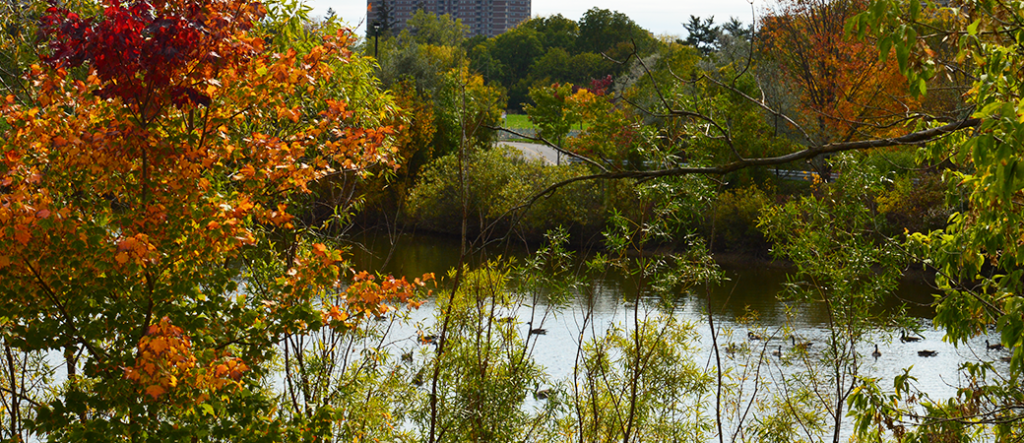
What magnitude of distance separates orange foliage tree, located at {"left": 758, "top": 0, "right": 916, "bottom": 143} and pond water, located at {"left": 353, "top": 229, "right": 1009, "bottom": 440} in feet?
15.1

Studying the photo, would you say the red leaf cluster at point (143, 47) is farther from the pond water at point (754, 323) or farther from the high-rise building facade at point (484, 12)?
the high-rise building facade at point (484, 12)

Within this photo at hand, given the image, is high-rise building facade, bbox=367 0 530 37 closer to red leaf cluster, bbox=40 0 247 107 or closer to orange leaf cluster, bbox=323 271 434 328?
orange leaf cluster, bbox=323 271 434 328

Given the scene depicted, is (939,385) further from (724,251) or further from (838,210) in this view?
(724,251)

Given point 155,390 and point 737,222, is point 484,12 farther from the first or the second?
point 155,390

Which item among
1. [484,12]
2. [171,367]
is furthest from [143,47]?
[484,12]

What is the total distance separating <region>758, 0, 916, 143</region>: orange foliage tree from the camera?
2227 centimetres

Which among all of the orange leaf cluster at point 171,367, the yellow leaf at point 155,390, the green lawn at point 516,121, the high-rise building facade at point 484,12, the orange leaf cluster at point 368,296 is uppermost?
the high-rise building facade at point 484,12

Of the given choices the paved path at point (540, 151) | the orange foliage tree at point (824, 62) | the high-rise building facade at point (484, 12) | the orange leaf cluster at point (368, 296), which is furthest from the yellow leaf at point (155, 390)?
the high-rise building facade at point (484, 12)

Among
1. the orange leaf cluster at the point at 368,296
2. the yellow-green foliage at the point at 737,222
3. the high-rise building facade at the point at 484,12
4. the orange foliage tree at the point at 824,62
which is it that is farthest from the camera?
the high-rise building facade at the point at 484,12

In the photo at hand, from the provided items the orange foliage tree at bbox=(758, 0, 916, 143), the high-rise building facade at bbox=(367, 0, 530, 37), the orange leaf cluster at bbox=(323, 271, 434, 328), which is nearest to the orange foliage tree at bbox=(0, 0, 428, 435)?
the orange leaf cluster at bbox=(323, 271, 434, 328)

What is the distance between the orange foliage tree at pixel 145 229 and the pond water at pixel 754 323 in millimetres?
5506

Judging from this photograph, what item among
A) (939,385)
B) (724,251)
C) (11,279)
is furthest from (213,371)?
(724,251)

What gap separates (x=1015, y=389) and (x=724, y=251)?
66.5 feet

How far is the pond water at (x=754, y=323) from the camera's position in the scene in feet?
41.5
